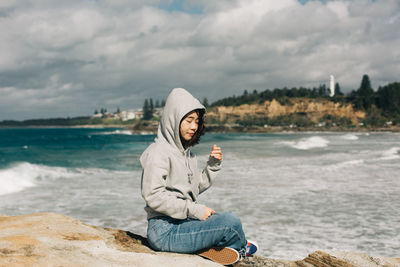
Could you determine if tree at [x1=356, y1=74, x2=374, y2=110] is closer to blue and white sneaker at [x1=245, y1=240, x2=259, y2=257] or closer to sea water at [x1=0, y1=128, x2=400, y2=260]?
sea water at [x1=0, y1=128, x2=400, y2=260]

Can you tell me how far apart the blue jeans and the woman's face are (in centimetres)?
83

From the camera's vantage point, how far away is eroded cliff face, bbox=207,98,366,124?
111438 mm

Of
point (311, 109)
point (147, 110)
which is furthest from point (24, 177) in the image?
point (147, 110)

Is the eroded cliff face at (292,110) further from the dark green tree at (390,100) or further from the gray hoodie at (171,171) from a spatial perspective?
the gray hoodie at (171,171)

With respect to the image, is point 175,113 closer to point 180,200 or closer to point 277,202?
point 180,200

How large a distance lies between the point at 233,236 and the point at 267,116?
12380 cm

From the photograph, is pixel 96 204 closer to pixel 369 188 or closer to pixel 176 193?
pixel 176 193

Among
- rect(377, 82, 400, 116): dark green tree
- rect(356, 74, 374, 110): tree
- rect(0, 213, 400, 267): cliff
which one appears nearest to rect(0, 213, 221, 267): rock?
rect(0, 213, 400, 267): cliff

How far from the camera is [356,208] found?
8242 millimetres

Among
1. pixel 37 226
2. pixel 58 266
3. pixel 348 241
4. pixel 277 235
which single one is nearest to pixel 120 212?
pixel 277 235

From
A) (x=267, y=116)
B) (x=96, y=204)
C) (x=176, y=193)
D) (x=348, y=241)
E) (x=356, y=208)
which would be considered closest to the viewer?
(x=176, y=193)

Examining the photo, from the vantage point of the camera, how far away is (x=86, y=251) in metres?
3.21

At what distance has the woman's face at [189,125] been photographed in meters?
3.40

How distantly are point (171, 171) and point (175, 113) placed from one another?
0.56 metres
